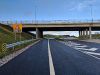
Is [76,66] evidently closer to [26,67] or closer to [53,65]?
[53,65]

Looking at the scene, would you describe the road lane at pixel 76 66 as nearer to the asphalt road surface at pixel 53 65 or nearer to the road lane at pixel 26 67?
the asphalt road surface at pixel 53 65

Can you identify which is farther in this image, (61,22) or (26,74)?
(61,22)

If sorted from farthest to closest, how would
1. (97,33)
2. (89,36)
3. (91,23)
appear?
(97,33)
(89,36)
(91,23)

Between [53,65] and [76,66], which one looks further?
[53,65]

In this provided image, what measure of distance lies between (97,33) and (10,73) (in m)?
123

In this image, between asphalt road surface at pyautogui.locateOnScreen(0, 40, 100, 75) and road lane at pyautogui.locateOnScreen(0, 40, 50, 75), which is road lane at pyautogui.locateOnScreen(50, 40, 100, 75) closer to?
asphalt road surface at pyautogui.locateOnScreen(0, 40, 100, 75)

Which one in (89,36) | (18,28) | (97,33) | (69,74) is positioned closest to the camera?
(69,74)

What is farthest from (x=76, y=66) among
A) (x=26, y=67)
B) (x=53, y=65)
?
(x=26, y=67)

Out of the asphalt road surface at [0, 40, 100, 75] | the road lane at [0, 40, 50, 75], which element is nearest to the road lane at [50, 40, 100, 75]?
the asphalt road surface at [0, 40, 100, 75]

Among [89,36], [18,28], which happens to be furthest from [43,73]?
[89,36]

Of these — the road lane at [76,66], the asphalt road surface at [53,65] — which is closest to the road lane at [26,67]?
the asphalt road surface at [53,65]

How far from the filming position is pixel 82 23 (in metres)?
90.6

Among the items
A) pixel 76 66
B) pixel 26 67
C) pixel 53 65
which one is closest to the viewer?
pixel 26 67

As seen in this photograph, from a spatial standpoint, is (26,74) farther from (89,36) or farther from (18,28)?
(89,36)
